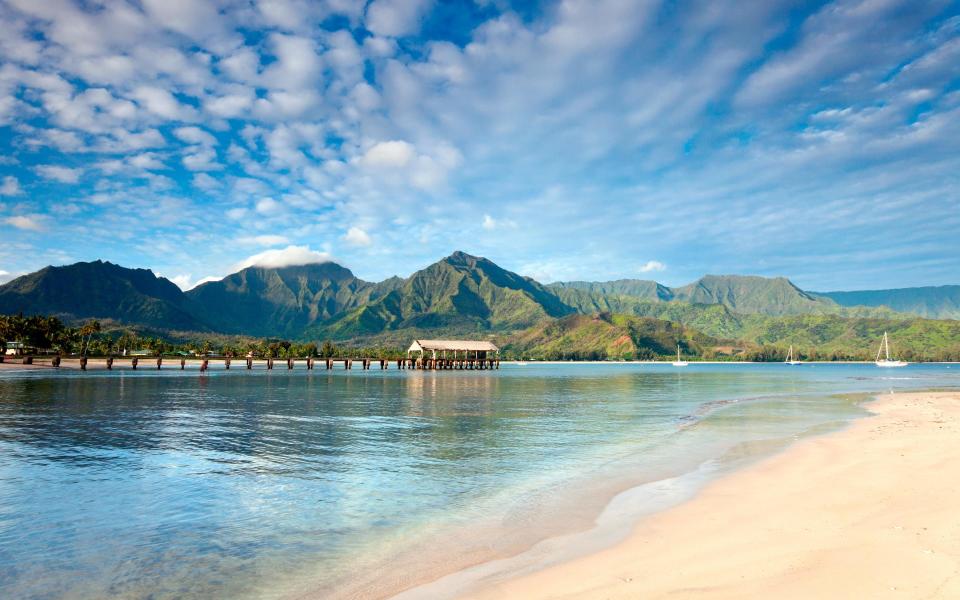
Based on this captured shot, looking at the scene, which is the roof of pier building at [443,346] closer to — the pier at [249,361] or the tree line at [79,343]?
the pier at [249,361]

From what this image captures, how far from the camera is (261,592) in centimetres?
787

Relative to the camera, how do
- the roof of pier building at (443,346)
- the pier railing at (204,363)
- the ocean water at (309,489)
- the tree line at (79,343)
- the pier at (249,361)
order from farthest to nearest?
1. the roof of pier building at (443,346)
2. the tree line at (79,343)
3. the pier railing at (204,363)
4. the pier at (249,361)
5. the ocean water at (309,489)

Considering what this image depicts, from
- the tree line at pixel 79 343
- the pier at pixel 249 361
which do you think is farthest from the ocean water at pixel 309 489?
the tree line at pixel 79 343

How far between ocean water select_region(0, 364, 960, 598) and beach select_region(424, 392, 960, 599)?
4.63ft

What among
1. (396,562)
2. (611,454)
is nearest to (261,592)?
(396,562)

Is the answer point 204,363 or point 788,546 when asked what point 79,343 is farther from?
point 788,546

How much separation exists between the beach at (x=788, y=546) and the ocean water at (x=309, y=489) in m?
1.41

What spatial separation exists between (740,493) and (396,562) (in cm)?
890

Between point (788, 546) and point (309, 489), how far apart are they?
11246mm

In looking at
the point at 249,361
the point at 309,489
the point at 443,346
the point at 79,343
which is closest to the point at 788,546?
the point at 309,489

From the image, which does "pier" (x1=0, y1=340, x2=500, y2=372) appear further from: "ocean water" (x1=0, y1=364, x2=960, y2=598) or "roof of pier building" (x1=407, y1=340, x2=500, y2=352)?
"ocean water" (x1=0, y1=364, x2=960, y2=598)

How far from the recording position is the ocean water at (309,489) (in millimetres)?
8695

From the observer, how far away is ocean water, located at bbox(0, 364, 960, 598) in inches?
342

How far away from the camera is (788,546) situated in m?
8.70
